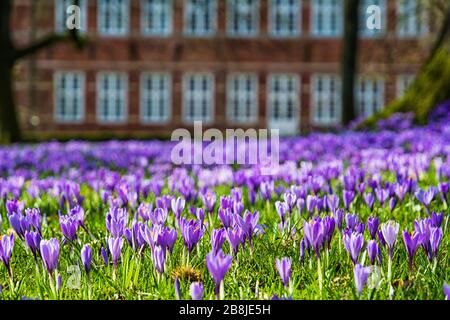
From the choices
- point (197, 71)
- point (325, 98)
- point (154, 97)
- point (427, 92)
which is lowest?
point (325, 98)

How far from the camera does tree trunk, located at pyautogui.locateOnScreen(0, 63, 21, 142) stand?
18281 millimetres

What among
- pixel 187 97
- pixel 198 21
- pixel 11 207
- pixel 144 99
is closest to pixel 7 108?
pixel 11 207

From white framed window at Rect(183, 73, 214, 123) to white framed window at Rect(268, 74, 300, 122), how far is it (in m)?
2.97

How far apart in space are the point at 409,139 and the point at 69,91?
3109cm

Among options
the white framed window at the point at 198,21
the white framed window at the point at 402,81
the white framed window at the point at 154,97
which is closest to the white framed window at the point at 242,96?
the white framed window at the point at 198,21

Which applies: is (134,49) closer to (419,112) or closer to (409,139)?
(419,112)

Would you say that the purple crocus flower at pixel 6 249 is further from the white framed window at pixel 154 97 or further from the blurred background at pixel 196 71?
the white framed window at pixel 154 97

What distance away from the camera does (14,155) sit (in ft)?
27.0

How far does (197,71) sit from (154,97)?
256cm

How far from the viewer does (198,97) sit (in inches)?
1485

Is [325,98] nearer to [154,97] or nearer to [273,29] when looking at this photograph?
[273,29]

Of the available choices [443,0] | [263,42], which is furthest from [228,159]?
[263,42]

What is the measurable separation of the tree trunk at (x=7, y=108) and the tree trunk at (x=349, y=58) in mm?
8164
